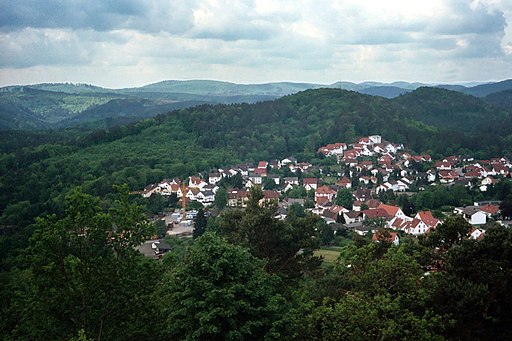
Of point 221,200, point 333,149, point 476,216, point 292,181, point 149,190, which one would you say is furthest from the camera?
point 333,149

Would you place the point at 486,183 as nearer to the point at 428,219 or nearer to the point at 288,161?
the point at 428,219

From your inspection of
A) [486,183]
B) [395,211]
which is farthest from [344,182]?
[395,211]

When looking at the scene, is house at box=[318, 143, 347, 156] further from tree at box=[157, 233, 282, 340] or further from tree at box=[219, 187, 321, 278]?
tree at box=[157, 233, 282, 340]

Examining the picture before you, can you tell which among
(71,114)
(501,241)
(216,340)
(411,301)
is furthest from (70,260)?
(71,114)

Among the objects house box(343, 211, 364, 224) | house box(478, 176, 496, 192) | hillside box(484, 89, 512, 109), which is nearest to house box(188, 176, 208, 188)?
house box(343, 211, 364, 224)

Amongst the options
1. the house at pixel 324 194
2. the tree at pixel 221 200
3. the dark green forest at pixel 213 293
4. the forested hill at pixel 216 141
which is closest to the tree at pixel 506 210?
the house at pixel 324 194

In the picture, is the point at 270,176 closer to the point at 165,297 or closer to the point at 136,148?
the point at 136,148
